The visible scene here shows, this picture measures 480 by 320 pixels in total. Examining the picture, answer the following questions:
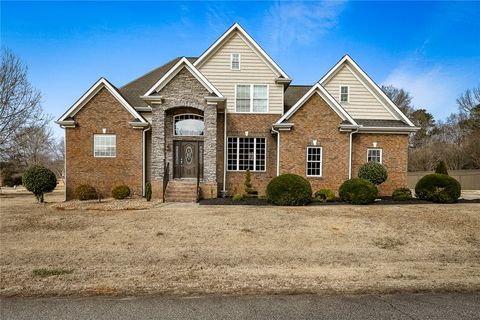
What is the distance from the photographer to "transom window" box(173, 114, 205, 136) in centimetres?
1844

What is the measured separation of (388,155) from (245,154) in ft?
28.9

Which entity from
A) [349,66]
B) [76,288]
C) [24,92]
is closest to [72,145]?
[24,92]

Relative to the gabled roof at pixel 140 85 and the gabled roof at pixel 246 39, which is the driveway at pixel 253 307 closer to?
the gabled roof at pixel 246 39

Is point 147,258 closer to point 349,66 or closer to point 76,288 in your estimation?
point 76,288

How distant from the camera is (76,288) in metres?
5.49

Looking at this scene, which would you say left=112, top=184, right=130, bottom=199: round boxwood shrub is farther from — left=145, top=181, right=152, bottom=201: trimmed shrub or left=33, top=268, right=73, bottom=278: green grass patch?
left=33, top=268, right=73, bottom=278: green grass patch

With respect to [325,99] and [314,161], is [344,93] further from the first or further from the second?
[314,161]

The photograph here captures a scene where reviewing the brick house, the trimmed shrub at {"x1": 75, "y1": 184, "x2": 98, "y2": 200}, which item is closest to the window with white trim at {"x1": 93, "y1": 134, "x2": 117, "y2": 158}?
the brick house

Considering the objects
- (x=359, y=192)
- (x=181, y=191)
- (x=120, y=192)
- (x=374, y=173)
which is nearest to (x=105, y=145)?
(x=120, y=192)

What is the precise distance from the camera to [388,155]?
19344mm

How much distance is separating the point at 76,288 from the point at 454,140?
191ft

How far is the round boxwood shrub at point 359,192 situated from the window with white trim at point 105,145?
13.2 m

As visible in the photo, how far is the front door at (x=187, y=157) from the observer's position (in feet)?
60.7

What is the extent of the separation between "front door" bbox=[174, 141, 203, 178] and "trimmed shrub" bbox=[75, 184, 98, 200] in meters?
4.66
